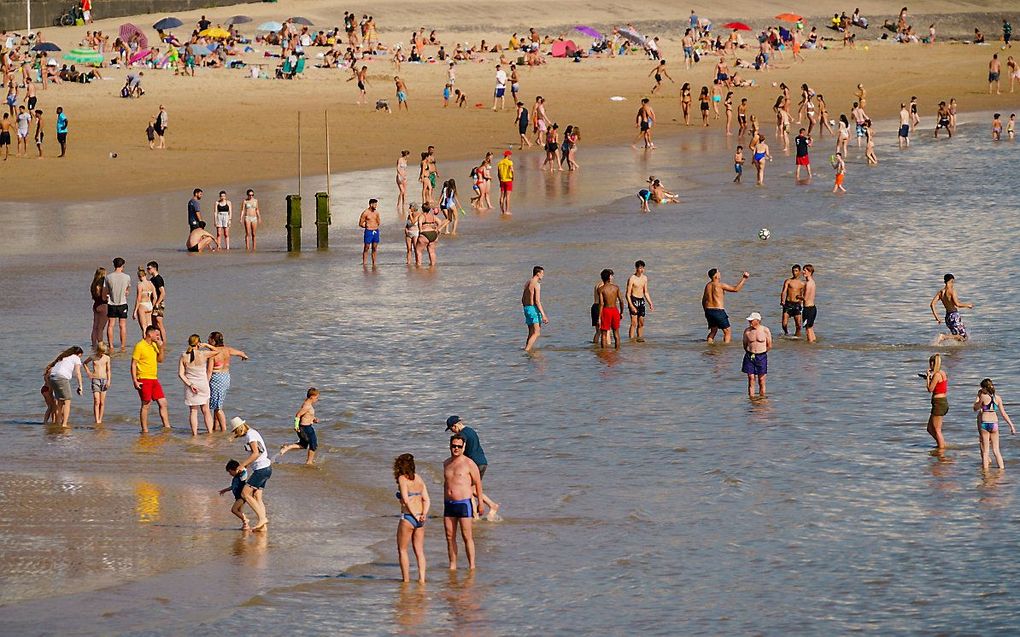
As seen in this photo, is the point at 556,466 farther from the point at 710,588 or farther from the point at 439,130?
the point at 439,130

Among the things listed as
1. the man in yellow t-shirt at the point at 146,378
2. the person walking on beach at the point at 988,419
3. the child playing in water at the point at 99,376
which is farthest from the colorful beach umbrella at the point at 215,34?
the person walking on beach at the point at 988,419

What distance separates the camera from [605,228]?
119 ft

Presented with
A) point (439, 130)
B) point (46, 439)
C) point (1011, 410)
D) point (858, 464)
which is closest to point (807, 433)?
point (858, 464)

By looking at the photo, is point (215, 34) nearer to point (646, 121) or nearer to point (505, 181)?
point (646, 121)

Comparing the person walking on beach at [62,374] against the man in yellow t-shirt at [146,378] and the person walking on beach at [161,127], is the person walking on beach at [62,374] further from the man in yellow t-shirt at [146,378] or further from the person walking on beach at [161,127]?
the person walking on beach at [161,127]

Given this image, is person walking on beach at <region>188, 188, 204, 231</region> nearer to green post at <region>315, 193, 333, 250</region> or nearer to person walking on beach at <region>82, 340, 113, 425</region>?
green post at <region>315, 193, 333, 250</region>

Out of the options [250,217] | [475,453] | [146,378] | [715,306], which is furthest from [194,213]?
[475,453]

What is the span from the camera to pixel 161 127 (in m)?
44.8

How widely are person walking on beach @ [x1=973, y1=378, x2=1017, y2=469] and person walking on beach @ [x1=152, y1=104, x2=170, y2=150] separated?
1221 inches

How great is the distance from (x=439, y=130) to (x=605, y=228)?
49.6 feet

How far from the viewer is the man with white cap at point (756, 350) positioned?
21.2m

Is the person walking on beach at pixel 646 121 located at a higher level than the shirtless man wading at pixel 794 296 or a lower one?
higher

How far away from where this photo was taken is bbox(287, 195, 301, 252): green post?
3266 cm

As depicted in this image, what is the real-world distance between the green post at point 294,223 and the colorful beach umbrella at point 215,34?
3009 cm
